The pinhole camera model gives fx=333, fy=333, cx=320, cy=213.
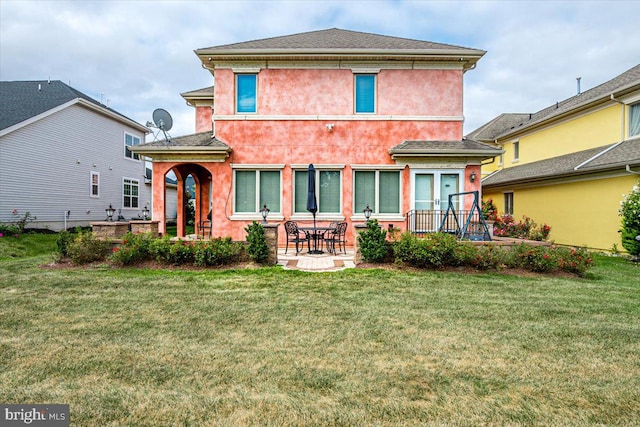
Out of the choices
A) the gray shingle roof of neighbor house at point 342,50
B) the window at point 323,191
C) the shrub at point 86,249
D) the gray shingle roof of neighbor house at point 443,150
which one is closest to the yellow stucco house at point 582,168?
the gray shingle roof of neighbor house at point 443,150

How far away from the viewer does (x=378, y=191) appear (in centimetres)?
1182

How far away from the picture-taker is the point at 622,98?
13.0 meters

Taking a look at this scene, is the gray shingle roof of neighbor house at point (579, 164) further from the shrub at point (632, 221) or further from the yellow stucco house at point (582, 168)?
the shrub at point (632, 221)

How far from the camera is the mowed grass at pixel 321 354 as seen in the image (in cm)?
252

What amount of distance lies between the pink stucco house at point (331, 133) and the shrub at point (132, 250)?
11.6ft

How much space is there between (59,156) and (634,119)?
86.9 feet

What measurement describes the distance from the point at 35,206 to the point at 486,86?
34716 millimetres

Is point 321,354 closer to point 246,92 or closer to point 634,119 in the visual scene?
point 246,92

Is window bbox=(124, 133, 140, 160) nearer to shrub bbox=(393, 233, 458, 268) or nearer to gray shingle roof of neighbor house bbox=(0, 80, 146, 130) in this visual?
gray shingle roof of neighbor house bbox=(0, 80, 146, 130)

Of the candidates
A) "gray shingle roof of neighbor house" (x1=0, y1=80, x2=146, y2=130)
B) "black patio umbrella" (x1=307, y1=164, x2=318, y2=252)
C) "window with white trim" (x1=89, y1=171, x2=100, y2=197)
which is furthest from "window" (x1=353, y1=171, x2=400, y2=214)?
"window with white trim" (x1=89, y1=171, x2=100, y2=197)

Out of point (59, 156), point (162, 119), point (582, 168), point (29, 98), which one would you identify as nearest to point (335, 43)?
point (162, 119)

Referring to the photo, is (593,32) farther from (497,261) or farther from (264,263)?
(264,263)

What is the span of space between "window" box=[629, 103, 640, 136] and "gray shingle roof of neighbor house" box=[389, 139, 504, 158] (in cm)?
629

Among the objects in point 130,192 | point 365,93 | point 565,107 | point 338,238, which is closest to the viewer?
point 338,238
